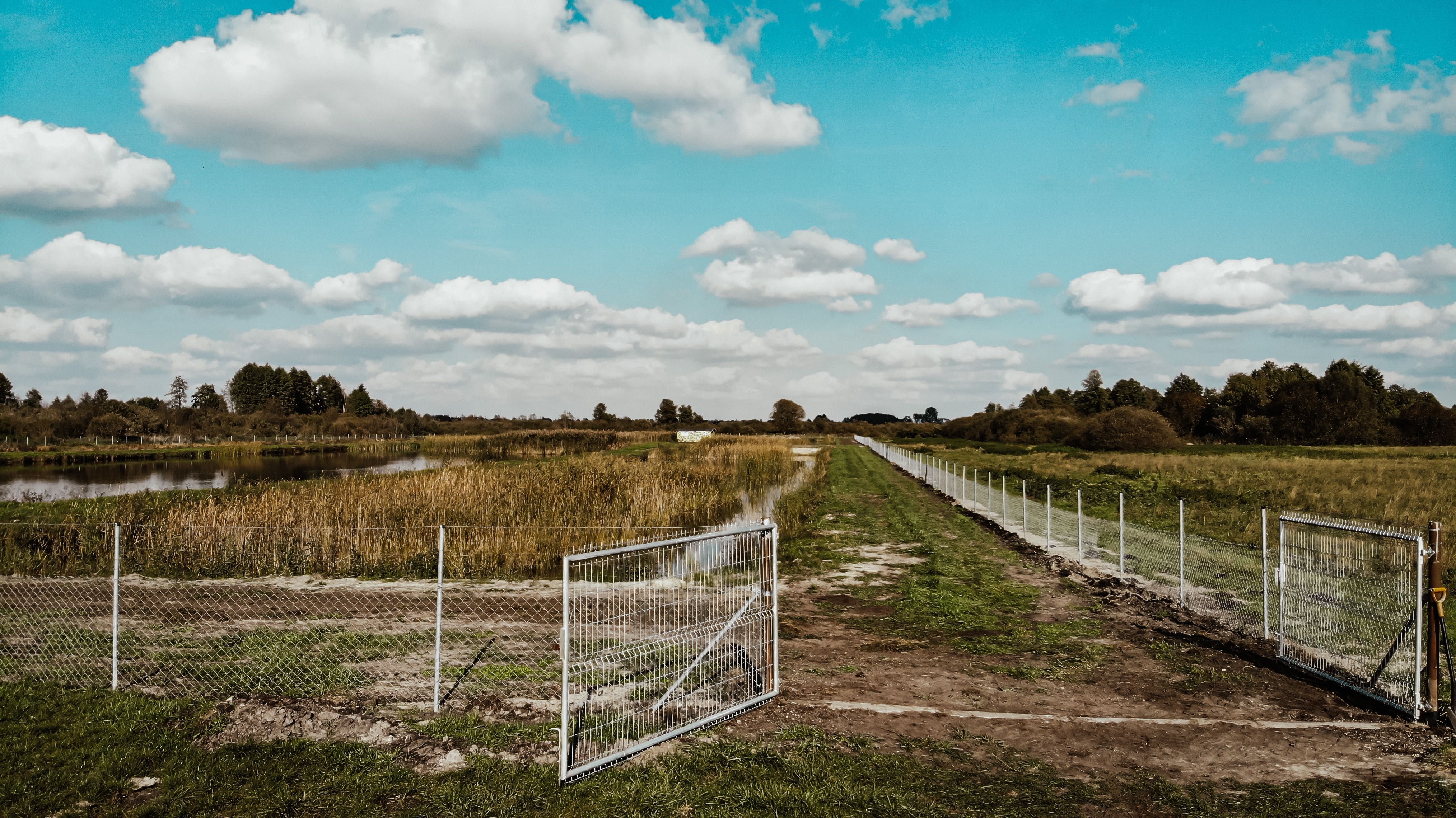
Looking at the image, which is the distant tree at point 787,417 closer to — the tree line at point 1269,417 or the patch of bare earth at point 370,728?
the tree line at point 1269,417

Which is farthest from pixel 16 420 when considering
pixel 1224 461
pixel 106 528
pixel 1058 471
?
pixel 1224 461

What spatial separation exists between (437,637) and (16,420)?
84.9 meters

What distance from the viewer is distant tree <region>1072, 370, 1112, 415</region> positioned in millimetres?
127562

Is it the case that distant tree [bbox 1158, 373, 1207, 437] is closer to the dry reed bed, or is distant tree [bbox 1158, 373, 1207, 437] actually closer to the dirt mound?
the dry reed bed

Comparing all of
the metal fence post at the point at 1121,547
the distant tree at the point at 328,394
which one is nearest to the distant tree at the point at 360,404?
the distant tree at the point at 328,394

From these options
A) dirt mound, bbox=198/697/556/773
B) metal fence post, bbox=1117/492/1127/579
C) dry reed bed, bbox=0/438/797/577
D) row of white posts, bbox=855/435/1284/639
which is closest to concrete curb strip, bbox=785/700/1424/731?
row of white posts, bbox=855/435/1284/639

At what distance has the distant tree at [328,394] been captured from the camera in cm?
14375

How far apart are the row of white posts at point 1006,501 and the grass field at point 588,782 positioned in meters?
4.26

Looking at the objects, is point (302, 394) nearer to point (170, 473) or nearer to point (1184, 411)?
point (170, 473)

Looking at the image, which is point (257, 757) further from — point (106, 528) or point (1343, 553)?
point (106, 528)

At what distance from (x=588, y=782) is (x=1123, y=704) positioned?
4.96 m

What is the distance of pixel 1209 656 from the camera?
8.64m

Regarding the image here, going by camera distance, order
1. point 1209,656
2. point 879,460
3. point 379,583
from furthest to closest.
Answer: point 879,460, point 379,583, point 1209,656

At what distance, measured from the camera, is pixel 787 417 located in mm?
150500
